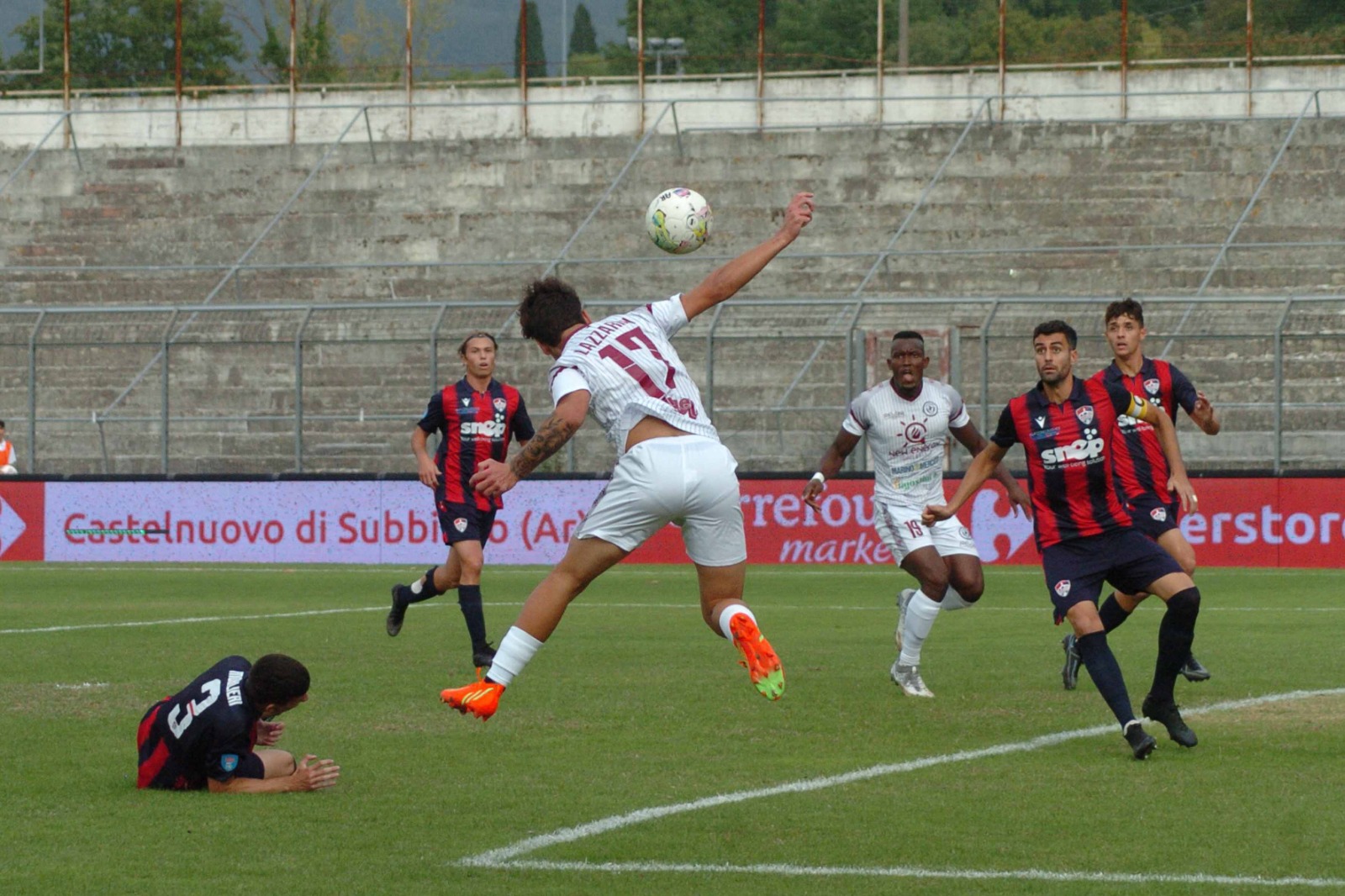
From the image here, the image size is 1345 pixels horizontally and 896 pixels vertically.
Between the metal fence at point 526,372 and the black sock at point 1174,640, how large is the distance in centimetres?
1485

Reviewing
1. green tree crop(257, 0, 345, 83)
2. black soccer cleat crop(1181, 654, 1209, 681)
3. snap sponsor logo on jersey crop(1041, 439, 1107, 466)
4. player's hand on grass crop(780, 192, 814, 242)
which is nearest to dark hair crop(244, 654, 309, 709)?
player's hand on grass crop(780, 192, 814, 242)

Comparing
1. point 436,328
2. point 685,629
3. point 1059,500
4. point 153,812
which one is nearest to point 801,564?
point 436,328

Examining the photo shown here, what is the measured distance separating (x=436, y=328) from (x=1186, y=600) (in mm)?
18148

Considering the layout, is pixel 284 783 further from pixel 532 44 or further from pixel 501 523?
pixel 532 44

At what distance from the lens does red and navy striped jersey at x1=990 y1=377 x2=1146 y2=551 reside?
8.65m

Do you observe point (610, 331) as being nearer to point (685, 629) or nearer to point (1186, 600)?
point (1186, 600)

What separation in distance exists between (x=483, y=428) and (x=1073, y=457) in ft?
17.2

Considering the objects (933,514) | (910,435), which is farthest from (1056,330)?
(910,435)

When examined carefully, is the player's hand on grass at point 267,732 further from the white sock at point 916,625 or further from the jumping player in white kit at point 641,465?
the white sock at point 916,625

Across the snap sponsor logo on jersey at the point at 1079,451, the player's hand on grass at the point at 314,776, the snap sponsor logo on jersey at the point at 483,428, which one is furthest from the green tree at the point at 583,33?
the player's hand on grass at the point at 314,776

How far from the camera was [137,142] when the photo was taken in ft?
133

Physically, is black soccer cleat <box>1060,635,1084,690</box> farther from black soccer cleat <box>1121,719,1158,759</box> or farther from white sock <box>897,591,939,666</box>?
black soccer cleat <box>1121,719,1158,759</box>

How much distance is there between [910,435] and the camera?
11.8 m

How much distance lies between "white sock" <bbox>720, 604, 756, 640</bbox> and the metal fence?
1572 cm
